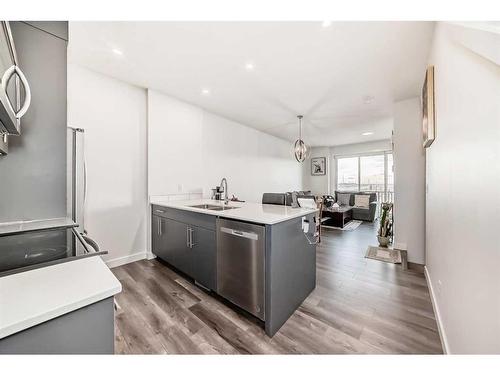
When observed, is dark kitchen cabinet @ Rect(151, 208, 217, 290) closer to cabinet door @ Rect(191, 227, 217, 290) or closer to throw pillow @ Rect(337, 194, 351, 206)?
cabinet door @ Rect(191, 227, 217, 290)

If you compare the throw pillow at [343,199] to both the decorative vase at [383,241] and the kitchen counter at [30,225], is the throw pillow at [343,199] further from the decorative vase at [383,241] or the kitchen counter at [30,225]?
the kitchen counter at [30,225]

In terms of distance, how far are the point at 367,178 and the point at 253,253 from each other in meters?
7.05

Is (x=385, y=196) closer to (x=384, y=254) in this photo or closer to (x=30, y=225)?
(x=384, y=254)

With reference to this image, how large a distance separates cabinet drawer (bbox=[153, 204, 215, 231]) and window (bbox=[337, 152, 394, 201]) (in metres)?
6.77

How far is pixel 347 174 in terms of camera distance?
7672 millimetres

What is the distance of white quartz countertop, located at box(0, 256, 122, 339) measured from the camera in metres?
0.48

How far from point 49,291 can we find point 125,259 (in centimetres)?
269

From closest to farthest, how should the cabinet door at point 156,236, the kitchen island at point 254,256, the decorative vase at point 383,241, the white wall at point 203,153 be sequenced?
the kitchen island at point 254,256, the cabinet door at point 156,236, the white wall at point 203,153, the decorative vase at point 383,241

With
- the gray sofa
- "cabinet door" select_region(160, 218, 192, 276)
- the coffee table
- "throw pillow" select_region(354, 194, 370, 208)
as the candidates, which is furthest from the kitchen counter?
"throw pillow" select_region(354, 194, 370, 208)

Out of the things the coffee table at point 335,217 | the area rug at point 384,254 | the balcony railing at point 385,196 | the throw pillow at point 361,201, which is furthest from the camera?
the balcony railing at point 385,196

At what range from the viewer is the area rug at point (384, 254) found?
3028mm

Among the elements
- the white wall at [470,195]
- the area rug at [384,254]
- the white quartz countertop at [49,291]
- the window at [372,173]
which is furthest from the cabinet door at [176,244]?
the window at [372,173]

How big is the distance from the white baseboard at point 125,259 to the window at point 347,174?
277 inches

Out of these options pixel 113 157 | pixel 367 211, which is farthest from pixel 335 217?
pixel 113 157
